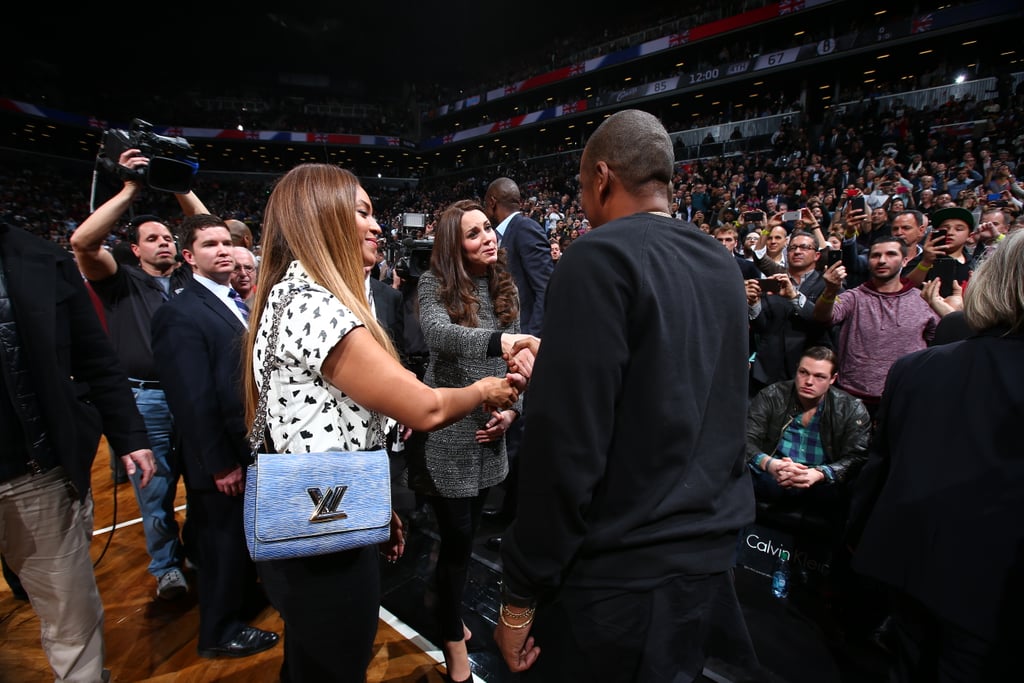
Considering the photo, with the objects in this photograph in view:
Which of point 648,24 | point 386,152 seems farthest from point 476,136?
point 648,24

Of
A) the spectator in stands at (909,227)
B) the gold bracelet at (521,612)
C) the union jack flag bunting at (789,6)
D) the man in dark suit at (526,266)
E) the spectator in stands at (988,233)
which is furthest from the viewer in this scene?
the union jack flag bunting at (789,6)

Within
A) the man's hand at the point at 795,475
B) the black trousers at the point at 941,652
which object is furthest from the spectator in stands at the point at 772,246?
the black trousers at the point at 941,652

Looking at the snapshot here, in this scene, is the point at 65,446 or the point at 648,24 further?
the point at 648,24

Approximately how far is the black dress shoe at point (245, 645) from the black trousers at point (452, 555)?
2.82 ft

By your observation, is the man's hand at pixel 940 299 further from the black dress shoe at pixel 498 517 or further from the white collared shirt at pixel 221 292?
the white collared shirt at pixel 221 292

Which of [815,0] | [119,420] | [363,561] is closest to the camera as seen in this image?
[363,561]

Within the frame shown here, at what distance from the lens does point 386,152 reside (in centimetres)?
3222

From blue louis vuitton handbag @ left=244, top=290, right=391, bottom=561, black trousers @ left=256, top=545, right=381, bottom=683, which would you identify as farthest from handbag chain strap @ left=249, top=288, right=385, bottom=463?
black trousers @ left=256, top=545, right=381, bottom=683

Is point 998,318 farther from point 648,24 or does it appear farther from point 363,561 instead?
point 648,24

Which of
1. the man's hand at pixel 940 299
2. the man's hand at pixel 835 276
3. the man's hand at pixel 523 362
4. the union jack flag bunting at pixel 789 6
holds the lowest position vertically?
the man's hand at pixel 523 362

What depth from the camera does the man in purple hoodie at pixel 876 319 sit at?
2.66m

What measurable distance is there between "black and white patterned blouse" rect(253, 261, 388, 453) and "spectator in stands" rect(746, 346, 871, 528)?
2090 millimetres

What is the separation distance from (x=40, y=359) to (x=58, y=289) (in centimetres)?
23

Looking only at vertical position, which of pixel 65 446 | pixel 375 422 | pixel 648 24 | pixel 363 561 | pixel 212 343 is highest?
pixel 648 24
